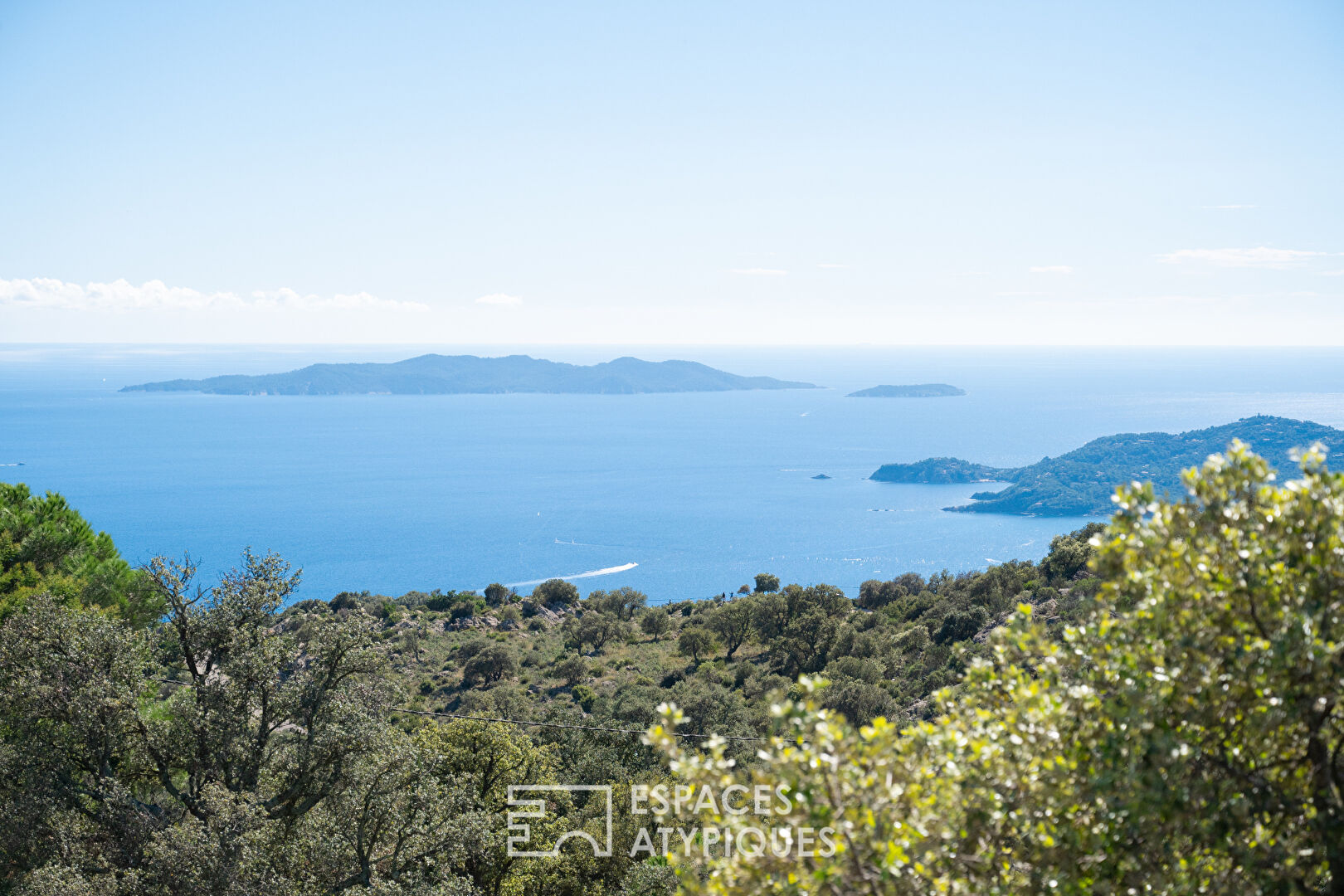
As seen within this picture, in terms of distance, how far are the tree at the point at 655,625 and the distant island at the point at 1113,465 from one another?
250ft

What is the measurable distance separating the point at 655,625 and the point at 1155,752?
47.6m

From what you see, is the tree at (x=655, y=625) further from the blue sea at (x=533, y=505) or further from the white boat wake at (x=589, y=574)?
the white boat wake at (x=589, y=574)

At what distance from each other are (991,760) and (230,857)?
890 centimetres

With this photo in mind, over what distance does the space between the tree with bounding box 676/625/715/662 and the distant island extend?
78992mm

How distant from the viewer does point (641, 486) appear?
143750 millimetres

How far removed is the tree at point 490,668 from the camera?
40469 millimetres

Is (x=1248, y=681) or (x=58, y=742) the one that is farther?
(x=58, y=742)

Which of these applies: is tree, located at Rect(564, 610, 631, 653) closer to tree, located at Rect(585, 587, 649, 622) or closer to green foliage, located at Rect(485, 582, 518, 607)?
tree, located at Rect(585, 587, 649, 622)

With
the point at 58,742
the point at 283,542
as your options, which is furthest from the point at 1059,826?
the point at 283,542

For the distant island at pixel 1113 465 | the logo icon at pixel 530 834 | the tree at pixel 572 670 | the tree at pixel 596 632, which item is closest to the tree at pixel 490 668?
the tree at pixel 572 670

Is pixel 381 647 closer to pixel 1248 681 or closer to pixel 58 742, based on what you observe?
Result: pixel 58 742

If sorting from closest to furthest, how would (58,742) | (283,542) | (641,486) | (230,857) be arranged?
(230,857) < (58,742) < (283,542) < (641,486)

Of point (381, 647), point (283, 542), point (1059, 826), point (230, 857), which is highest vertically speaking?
point (1059, 826)

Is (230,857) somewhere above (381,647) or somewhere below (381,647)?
below
